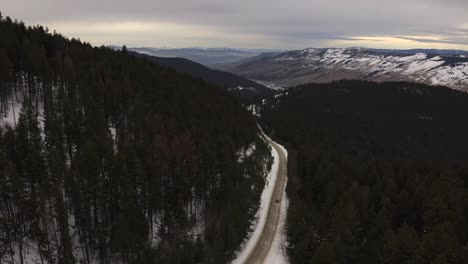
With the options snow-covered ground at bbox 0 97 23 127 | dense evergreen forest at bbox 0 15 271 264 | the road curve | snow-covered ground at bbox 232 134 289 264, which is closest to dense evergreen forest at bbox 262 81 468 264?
snow-covered ground at bbox 232 134 289 264

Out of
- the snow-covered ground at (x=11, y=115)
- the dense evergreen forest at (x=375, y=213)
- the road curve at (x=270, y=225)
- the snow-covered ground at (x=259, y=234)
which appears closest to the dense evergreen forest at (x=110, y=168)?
the snow-covered ground at (x=11, y=115)

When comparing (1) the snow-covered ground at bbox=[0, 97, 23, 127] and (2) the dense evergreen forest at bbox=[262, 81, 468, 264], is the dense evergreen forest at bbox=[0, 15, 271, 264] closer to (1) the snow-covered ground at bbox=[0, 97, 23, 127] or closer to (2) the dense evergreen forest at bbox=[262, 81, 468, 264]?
(1) the snow-covered ground at bbox=[0, 97, 23, 127]

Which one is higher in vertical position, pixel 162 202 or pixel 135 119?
pixel 135 119

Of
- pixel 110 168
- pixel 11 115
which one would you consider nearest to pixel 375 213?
pixel 110 168

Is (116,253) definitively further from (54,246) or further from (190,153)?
(190,153)

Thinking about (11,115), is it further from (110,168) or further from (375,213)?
(375,213)

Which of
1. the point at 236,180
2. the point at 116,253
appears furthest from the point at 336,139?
the point at 116,253
